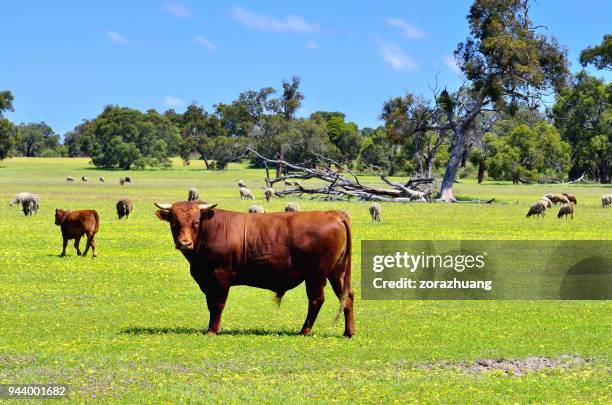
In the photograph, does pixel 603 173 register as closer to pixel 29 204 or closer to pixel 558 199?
pixel 558 199

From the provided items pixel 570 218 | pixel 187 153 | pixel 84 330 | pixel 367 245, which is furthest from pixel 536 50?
A: pixel 187 153

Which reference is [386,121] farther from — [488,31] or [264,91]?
[264,91]

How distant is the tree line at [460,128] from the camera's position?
6462 centimetres

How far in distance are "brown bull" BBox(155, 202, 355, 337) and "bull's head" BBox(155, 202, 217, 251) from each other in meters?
0.02

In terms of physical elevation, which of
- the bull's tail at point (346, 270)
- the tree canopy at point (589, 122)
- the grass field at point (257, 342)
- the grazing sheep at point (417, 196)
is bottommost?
the grass field at point (257, 342)

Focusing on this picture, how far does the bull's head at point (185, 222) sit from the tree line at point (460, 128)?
4859 centimetres

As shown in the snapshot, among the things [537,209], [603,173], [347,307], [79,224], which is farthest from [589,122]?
[347,307]

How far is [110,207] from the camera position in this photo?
49.6 metres

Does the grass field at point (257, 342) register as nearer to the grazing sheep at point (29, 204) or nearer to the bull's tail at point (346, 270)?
the bull's tail at point (346, 270)

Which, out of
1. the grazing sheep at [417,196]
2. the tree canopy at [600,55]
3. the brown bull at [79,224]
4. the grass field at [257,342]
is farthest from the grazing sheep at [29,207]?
the tree canopy at [600,55]

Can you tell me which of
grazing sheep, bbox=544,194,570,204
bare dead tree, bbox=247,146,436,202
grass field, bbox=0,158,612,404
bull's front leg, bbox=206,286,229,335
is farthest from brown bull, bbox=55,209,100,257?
grazing sheep, bbox=544,194,570,204

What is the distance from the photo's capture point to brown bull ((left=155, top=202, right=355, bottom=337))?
13852 millimetres

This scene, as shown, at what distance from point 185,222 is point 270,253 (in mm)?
1468

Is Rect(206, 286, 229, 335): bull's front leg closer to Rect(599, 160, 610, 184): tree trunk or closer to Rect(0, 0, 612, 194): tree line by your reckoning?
Rect(0, 0, 612, 194): tree line
